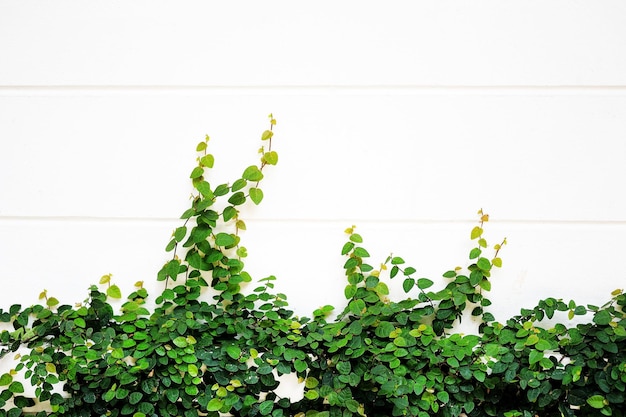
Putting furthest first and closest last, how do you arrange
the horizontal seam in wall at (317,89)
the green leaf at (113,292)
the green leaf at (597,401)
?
1. the green leaf at (113,292)
2. the horizontal seam in wall at (317,89)
3. the green leaf at (597,401)

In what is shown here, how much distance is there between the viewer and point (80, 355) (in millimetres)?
2146

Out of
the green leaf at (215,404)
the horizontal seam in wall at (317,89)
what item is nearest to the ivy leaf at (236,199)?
the horizontal seam in wall at (317,89)

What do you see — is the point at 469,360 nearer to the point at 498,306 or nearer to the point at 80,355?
the point at 498,306

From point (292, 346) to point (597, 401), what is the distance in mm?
973

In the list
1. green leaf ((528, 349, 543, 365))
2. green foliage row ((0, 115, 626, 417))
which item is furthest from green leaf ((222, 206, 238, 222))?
green leaf ((528, 349, 543, 365))

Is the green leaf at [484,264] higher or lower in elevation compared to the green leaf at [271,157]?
lower

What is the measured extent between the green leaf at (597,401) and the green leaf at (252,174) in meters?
1.25

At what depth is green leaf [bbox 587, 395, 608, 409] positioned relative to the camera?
6.66 ft

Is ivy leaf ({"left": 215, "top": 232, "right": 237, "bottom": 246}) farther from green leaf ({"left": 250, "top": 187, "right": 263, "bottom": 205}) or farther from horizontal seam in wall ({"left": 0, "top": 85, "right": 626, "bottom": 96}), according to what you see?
horizontal seam in wall ({"left": 0, "top": 85, "right": 626, "bottom": 96})

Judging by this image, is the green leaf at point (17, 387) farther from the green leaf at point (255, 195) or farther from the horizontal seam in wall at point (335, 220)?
the green leaf at point (255, 195)

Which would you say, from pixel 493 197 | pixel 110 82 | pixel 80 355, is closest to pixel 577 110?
pixel 493 197

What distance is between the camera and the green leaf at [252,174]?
7.06 feet

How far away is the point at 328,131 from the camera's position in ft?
7.17

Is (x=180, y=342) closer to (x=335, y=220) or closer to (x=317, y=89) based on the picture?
(x=335, y=220)
